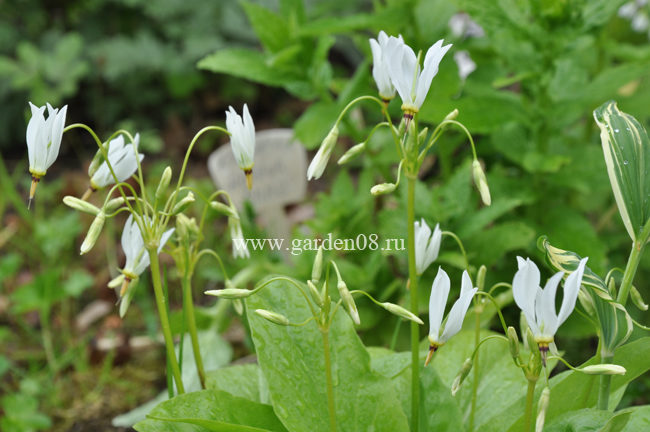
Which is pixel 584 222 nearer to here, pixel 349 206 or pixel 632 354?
pixel 349 206

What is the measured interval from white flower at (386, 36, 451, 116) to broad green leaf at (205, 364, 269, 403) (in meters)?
0.66

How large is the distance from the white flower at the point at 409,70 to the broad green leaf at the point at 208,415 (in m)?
0.48

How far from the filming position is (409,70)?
0.79 metres

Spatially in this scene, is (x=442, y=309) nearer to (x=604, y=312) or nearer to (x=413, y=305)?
(x=413, y=305)

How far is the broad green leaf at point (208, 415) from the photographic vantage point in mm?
912

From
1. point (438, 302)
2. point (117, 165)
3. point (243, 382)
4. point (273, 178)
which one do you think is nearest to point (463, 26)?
point (273, 178)

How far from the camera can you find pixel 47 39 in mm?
3838

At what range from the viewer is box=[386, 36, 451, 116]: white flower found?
780 millimetres

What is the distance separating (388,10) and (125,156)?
0.94 m

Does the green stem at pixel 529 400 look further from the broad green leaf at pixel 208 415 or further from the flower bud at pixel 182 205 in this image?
the flower bud at pixel 182 205

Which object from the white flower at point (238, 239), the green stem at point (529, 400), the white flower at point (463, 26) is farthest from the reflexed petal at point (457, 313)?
the white flower at point (463, 26)

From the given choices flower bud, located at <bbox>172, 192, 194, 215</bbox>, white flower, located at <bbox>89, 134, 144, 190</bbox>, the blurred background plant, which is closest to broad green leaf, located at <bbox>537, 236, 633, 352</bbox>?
the blurred background plant

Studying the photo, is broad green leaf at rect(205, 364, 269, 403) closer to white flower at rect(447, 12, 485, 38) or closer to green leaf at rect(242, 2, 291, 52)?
green leaf at rect(242, 2, 291, 52)

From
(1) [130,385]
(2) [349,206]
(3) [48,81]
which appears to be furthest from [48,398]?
(3) [48,81]
